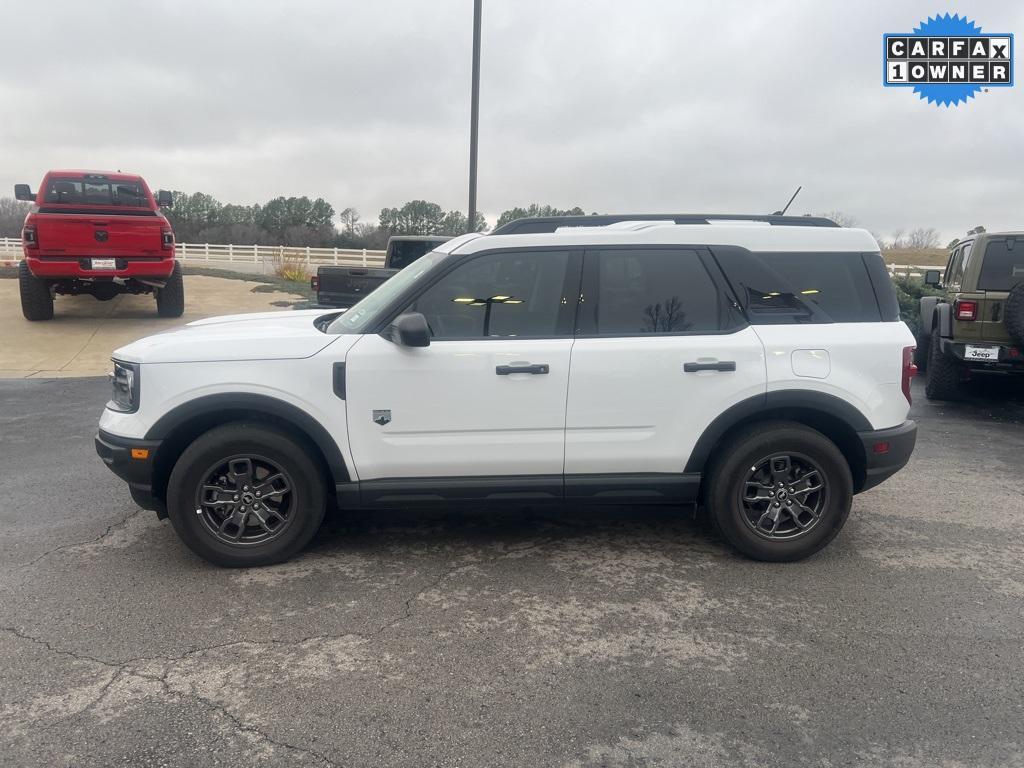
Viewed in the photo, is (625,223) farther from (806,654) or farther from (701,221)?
(806,654)

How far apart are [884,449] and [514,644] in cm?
237

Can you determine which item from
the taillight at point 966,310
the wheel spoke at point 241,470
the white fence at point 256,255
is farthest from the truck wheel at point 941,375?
the white fence at point 256,255

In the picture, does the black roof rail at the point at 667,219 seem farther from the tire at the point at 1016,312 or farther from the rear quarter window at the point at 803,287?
the tire at the point at 1016,312

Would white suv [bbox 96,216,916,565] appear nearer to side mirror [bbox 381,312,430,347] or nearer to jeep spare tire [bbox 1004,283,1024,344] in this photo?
side mirror [bbox 381,312,430,347]

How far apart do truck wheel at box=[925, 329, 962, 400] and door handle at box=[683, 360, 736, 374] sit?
20.2 ft

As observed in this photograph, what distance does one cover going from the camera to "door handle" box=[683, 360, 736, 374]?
4254 millimetres

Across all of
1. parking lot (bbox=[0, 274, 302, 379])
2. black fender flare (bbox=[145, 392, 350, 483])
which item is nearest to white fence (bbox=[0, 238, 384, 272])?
parking lot (bbox=[0, 274, 302, 379])

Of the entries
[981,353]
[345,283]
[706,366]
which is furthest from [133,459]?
[981,353]

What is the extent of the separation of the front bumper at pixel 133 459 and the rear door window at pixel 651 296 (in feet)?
7.76

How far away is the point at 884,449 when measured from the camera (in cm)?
442

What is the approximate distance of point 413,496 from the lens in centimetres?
429

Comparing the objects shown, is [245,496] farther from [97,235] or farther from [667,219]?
[97,235]

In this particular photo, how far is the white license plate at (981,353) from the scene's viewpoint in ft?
27.6

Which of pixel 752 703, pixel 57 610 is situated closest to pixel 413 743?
pixel 752 703
